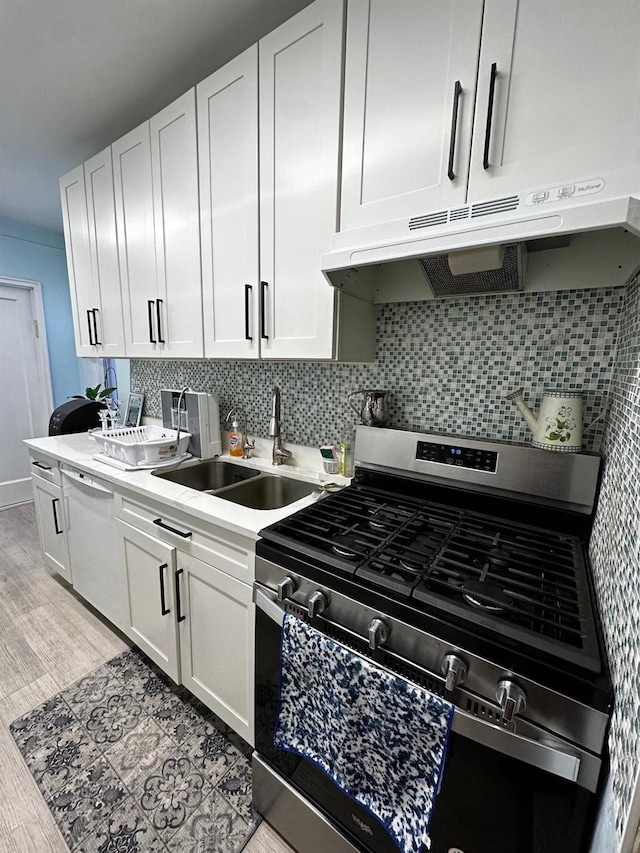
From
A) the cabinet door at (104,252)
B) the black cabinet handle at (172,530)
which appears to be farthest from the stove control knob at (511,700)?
the cabinet door at (104,252)

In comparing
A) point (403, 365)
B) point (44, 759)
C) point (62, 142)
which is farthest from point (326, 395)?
point (62, 142)

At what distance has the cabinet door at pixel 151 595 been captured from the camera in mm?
1429

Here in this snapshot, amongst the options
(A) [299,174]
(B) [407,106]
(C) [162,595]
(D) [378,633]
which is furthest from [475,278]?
(C) [162,595]

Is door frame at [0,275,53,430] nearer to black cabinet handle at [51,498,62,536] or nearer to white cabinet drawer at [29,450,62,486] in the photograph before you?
white cabinet drawer at [29,450,62,486]

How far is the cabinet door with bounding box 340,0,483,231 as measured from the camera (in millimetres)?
896

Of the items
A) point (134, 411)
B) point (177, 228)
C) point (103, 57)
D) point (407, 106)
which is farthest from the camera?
point (134, 411)

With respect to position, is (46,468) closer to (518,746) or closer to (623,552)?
(518,746)

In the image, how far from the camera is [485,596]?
2.43 ft

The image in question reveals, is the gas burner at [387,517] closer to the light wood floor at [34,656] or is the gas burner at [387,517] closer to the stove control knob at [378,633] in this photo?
the stove control knob at [378,633]

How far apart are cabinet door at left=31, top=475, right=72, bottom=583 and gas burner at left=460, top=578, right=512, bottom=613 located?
218cm

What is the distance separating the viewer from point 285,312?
1.33 metres

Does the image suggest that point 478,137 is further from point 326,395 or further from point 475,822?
point 475,822

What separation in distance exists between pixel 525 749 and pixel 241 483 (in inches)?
47.1

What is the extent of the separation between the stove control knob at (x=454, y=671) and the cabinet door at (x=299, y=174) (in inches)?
35.4
